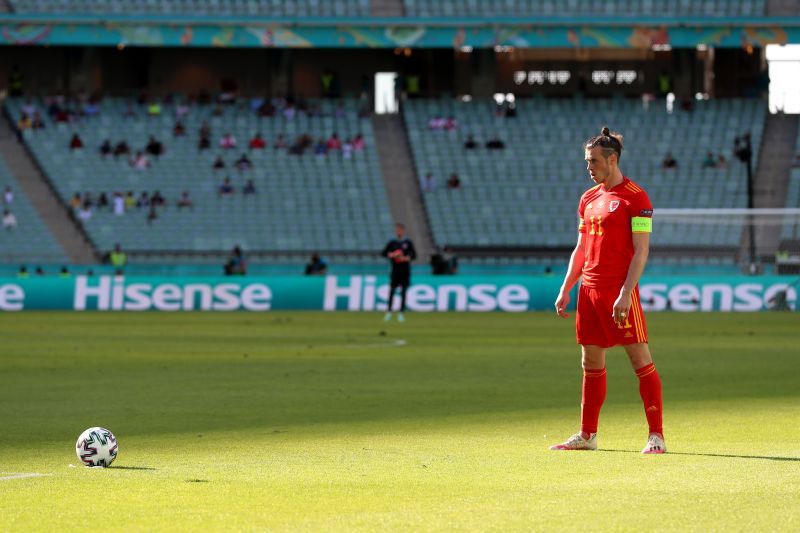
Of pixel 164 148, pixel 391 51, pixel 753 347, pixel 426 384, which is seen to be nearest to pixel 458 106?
pixel 391 51

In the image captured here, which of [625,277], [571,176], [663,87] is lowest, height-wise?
[625,277]

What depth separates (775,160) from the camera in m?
60.9

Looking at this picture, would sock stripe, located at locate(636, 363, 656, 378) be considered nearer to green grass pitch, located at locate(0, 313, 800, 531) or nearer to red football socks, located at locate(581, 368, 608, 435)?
red football socks, located at locate(581, 368, 608, 435)

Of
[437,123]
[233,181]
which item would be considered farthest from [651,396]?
[437,123]

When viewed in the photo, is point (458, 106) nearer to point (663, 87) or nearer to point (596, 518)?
point (663, 87)

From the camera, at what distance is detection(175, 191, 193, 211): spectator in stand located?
58.4 meters

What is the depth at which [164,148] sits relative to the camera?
61688mm

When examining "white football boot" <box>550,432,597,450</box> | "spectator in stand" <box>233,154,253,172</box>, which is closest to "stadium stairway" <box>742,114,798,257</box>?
"spectator in stand" <box>233,154,253,172</box>

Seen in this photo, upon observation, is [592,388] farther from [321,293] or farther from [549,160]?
[549,160]

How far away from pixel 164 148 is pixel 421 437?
166 feet

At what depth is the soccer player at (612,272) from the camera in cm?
1086

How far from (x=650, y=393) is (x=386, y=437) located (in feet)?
7.47

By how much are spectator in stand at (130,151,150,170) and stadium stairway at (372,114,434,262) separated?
8.94 m

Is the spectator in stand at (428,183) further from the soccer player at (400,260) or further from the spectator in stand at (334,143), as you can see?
the soccer player at (400,260)
